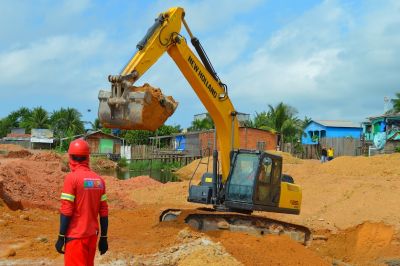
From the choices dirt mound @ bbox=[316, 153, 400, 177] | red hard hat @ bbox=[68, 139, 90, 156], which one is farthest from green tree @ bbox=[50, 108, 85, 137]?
red hard hat @ bbox=[68, 139, 90, 156]

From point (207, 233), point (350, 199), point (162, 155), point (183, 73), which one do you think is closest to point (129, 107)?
point (183, 73)

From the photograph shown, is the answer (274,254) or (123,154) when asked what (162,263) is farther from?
(123,154)

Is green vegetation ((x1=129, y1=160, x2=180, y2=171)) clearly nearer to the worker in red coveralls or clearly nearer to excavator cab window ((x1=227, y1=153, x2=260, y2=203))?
excavator cab window ((x1=227, y1=153, x2=260, y2=203))

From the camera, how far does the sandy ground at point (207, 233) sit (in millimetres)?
8656

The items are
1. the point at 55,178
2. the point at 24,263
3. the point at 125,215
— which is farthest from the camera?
the point at 55,178

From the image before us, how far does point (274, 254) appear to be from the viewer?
943cm

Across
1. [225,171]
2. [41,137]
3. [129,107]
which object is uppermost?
[41,137]

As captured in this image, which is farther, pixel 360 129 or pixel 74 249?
pixel 360 129

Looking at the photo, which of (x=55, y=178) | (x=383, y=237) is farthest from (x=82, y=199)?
(x=55, y=178)

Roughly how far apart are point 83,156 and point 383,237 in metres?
11.5

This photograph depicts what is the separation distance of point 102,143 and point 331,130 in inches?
1019

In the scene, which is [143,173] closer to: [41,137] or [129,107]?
[41,137]

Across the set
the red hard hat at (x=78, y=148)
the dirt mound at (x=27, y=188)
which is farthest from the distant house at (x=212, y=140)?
the red hard hat at (x=78, y=148)

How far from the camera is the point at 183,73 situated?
10922mm
